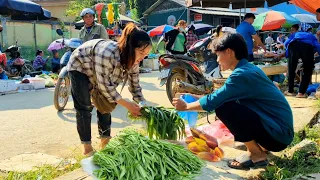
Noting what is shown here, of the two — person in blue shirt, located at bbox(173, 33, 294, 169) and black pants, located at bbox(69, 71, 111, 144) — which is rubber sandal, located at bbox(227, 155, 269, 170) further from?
black pants, located at bbox(69, 71, 111, 144)

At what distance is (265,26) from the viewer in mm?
17562

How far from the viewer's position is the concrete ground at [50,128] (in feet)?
10.7

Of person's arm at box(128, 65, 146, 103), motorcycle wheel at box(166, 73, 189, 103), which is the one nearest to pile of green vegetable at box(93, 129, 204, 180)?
person's arm at box(128, 65, 146, 103)

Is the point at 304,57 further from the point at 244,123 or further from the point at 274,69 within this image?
the point at 244,123

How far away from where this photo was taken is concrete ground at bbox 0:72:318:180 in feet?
10.7

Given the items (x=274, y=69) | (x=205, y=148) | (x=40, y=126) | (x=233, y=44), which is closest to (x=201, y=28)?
(x=274, y=69)

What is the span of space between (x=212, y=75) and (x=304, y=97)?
1.97 meters

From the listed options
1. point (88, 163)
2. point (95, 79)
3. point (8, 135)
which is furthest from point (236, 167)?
point (8, 135)

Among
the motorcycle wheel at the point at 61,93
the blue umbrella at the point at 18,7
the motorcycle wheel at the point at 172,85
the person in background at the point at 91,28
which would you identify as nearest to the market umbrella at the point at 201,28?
the blue umbrella at the point at 18,7

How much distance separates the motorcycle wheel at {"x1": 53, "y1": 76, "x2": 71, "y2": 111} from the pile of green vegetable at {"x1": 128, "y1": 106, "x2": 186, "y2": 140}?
2.98 metres

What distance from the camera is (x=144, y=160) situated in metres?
2.56

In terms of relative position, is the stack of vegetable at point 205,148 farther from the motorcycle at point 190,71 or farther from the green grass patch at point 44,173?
the motorcycle at point 190,71

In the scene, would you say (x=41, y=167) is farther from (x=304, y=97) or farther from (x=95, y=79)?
(x=304, y=97)

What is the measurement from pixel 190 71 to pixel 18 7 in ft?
18.4
